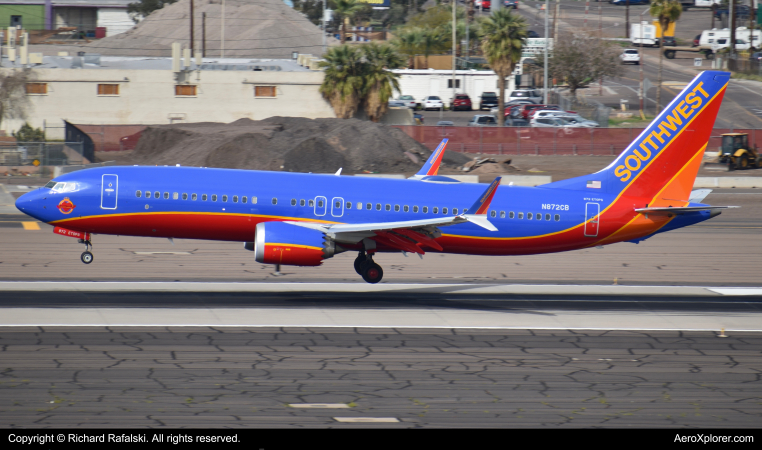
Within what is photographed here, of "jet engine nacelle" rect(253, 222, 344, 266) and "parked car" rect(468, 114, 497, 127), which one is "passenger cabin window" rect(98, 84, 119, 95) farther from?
"jet engine nacelle" rect(253, 222, 344, 266)

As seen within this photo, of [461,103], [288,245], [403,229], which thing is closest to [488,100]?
[461,103]

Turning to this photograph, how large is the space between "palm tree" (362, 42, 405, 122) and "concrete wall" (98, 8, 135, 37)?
363ft

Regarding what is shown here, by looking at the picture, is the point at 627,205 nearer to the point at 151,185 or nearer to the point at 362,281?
the point at 362,281

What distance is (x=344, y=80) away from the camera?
3211 inches

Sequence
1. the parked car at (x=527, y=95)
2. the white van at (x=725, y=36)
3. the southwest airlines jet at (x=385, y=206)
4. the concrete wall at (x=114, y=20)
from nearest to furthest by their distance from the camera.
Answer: the southwest airlines jet at (x=385, y=206), the parked car at (x=527, y=95), the white van at (x=725, y=36), the concrete wall at (x=114, y=20)

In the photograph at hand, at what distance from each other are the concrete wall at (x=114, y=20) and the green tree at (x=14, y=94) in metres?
103

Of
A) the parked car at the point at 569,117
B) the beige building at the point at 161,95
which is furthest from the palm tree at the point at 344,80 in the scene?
the parked car at the point at 569,117

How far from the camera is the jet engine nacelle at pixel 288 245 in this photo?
2416 cm

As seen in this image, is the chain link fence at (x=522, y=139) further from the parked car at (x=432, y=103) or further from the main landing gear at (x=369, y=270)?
→ the main landing gear at (x=369, y=270)

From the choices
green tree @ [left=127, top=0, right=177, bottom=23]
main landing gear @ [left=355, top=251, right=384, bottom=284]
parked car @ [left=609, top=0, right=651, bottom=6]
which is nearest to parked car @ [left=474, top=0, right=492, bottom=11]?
parked car @ [left=609, top=0, right=651, bottom=6]

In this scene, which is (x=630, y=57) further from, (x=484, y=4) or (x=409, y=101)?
(x=484, y=4)

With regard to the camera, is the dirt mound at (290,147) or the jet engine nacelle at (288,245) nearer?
the jet engine nacelle at (288,245)

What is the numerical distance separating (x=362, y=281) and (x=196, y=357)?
11.9 m

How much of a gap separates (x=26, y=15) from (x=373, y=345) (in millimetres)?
167319
